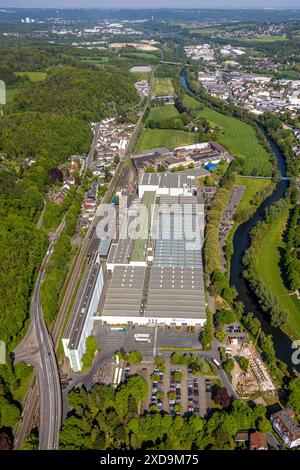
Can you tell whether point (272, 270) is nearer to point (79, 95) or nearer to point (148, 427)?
point (148, 427)

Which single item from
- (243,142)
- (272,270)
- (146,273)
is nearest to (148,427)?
(146,273)

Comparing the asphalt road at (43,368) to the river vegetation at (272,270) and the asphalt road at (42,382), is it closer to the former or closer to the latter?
Answer: the asphalt road at (42,382)

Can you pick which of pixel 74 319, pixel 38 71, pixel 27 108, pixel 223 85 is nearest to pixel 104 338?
pixel 74 319

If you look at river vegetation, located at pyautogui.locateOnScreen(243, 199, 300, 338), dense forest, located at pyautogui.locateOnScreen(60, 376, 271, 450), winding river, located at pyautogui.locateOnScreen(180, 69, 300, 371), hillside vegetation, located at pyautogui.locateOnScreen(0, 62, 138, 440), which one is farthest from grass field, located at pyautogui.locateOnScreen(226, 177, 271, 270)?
dense forest, located at pyautogui.locateOnScreen(60, 376, 271, 450)

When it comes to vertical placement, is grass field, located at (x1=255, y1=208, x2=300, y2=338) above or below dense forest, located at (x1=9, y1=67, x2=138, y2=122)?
below

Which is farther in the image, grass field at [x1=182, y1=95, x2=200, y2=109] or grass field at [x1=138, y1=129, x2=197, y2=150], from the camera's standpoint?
grass field at [x1=182, y1=95, x2=200, y2=109]

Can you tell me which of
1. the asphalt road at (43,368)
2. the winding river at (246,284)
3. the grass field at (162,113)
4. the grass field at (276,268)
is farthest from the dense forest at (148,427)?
the grass field at (162,113)

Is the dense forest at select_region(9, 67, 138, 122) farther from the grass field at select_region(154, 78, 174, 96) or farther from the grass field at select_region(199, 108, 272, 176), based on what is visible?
the grass field at select_region(199, 108, 272, 176)

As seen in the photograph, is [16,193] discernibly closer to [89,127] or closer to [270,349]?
[89,127]
